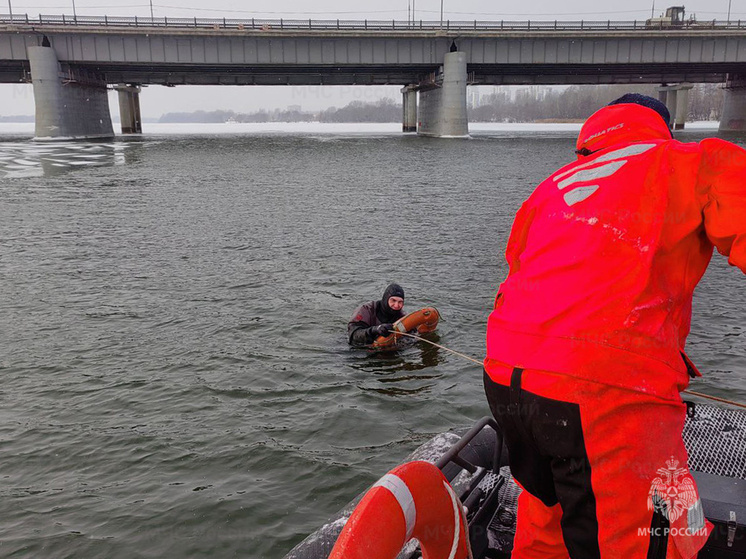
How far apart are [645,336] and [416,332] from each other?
6.89m

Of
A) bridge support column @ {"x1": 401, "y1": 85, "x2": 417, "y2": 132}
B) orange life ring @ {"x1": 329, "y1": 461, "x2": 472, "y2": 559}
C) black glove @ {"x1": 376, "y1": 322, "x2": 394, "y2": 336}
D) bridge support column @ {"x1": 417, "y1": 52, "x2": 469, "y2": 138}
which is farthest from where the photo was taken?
bridge support column @ {"x1": 401, "y1": 85, "x2": 417, "y2": 132}

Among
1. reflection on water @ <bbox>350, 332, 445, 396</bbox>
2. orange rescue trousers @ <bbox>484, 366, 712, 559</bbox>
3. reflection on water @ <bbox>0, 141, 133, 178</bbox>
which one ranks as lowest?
reflection on water @ <bbox>350, 332, 445, 396</bbox>

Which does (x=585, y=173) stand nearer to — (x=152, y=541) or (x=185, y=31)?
(x=152, y=541)

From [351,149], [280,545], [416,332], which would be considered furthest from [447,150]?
[280,545]

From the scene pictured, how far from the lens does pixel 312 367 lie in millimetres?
8383

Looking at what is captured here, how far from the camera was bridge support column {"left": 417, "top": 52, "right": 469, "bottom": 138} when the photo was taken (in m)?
57.4

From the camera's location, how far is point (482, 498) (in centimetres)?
358

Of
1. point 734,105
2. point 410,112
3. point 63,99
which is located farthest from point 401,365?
point 410,112

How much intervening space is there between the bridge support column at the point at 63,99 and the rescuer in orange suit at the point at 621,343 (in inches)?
2345

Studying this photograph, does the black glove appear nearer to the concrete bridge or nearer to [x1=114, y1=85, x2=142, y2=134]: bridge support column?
the concrete bridge

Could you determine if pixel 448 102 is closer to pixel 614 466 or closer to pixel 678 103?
pixel 678 103

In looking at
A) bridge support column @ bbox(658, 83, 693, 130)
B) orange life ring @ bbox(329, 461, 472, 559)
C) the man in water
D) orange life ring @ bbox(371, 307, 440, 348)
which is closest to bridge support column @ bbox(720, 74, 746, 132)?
bridge support column @ bbox(658, 83, 693, 130)

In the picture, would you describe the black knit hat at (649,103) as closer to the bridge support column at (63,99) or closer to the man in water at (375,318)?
the man in water at (375,318)

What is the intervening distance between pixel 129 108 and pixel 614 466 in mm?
92468
